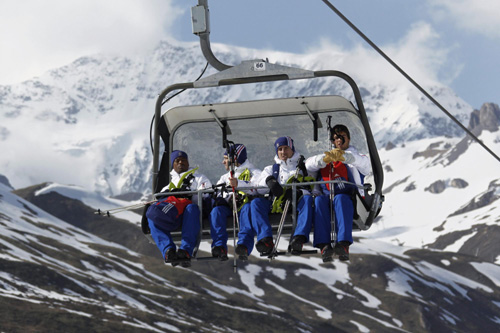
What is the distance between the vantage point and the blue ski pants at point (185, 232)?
15016mm

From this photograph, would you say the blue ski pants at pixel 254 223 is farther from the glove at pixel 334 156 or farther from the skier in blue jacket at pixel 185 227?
the glove at pixel 334 156

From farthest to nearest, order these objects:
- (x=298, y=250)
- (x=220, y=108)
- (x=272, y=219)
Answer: (x=220, y=108)
(x=272, y=219)
(x=298, y=250)

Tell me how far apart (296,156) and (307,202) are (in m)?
1.13

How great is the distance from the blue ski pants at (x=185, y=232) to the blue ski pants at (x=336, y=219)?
2124 mm

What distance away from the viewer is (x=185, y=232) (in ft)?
49.6

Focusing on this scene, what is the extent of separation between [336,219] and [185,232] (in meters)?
2.63

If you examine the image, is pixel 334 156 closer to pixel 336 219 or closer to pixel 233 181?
pixel 336 219

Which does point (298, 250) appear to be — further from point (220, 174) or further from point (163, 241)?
point (220, 174)

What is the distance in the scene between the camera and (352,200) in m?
14.5

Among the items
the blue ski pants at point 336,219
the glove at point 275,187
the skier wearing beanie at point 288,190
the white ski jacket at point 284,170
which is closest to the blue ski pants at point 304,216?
the skier wearing beanie at point 288,190

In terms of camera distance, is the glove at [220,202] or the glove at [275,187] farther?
the glove at [220,202]

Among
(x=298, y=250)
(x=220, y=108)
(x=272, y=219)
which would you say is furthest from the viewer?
(x=220, y=108)

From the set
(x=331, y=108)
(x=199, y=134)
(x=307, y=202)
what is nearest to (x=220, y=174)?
(x=199, y=134)

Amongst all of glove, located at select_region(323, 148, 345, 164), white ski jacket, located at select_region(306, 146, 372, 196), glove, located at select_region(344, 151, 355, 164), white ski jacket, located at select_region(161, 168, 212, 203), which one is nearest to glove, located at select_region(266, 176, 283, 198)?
white ski jacket, located at select_region(306, 146, 372, 196)
